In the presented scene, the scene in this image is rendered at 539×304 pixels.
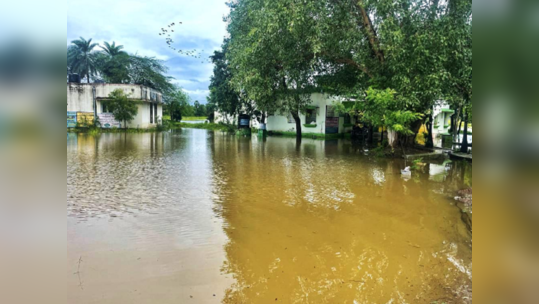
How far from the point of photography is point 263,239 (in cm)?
469

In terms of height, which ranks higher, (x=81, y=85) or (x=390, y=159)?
(x=81, y=85)

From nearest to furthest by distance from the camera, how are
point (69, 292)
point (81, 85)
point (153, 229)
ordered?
point (69, 292), point (153, 229), point (81, 85)

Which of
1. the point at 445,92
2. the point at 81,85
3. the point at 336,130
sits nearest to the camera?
the point at 445,92

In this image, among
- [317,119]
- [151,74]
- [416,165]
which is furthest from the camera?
[151,74]

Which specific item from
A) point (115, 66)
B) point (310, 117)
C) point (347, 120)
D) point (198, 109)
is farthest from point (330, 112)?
point (198, 109)

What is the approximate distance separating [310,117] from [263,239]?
66.7 ft

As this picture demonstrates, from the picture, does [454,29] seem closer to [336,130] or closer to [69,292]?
[69,292]

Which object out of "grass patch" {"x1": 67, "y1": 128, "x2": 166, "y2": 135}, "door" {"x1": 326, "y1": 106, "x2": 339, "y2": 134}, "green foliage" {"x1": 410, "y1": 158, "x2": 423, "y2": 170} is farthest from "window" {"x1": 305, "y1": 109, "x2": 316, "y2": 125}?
"grass patch" {"x1": 67, "y1": 128, "x2": 166, "y2": 135}

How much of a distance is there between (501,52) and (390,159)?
12551 mm

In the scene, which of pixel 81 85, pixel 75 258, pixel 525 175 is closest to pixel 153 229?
pixel 75 258

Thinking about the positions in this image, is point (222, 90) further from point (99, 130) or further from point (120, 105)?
point (99, 130)

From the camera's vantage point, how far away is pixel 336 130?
2370 centimetres

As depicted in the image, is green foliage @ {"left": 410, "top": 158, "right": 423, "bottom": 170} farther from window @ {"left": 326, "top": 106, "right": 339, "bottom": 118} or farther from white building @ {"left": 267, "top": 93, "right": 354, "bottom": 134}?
window @ {"left": 326, "top": 106, "right": 339, "bottom": 118}

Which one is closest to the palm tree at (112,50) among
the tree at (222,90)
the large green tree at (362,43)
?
the tree at (222,90)
